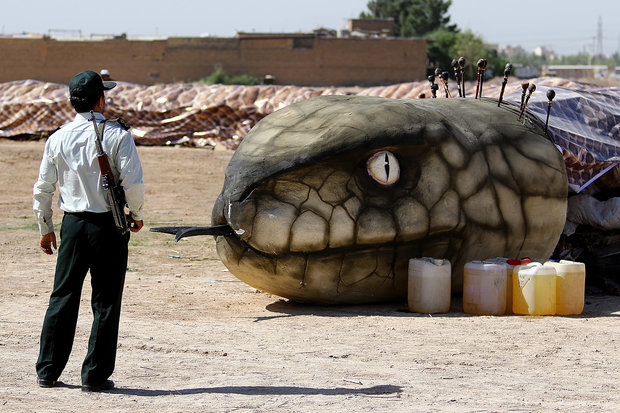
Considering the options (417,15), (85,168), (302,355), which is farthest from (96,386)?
(417,15)

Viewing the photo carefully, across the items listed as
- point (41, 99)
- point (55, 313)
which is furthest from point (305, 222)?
point (41, 99)

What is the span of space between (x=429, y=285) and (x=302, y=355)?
1513 mm

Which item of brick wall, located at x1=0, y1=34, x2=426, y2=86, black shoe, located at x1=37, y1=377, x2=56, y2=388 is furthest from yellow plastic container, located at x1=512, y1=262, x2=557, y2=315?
brick wall, located at x1=0, y1=34, x2=426, y2=86

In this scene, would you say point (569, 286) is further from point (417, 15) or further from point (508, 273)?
point (417, 15)

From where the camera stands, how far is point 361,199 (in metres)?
7.00

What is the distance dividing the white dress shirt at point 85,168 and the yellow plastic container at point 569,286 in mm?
3306

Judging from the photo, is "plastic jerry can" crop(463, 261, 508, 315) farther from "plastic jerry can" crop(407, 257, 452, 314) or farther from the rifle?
the rifle

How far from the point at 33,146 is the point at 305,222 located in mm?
17335

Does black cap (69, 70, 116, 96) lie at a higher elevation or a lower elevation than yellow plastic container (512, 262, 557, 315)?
higher

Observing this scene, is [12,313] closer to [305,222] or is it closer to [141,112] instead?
[305,222]

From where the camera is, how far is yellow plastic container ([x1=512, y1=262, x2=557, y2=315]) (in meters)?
7.10

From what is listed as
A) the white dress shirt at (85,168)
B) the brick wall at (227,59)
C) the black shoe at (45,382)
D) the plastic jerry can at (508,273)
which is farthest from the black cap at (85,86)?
the brick wall at (227,59)

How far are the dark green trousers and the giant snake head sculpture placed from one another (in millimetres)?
1887

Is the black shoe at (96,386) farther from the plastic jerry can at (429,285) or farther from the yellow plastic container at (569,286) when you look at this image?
the yellow plastic container at (569,286)
